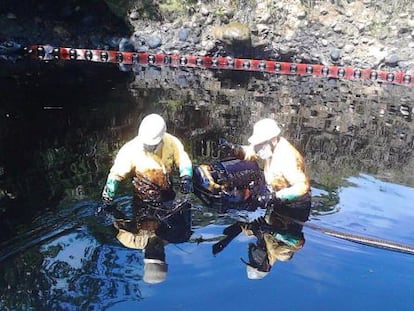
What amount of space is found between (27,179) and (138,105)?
6.81 metres

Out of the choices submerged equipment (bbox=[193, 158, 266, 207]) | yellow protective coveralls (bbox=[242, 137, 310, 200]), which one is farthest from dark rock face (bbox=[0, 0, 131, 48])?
yellow protective coveralls (bbox=[242, 137, 310, 200])

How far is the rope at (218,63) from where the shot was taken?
2386cm

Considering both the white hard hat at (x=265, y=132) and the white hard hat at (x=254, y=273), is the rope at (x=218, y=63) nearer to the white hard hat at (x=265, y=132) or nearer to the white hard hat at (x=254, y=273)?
the white hard hat at (x=265, y=132)

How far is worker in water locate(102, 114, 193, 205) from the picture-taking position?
7746 millimetres

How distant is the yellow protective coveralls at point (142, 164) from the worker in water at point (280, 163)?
122cm

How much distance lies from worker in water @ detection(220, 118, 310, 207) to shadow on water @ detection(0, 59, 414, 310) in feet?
2.79

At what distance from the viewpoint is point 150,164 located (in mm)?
8008

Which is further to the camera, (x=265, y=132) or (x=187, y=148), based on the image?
(x=187, y=148)

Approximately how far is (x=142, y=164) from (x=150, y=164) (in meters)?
0.12

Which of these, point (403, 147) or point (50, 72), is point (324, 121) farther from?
point (50, 72)

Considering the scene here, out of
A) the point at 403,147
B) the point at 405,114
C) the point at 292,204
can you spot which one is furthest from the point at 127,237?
the point at 405,114

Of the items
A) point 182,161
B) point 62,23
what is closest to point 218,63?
point 62,23

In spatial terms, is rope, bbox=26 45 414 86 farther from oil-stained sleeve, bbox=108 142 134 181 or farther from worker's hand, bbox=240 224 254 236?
oil-stained sleeve, bbox=108 142 134 181

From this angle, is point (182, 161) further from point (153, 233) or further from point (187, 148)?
→ point (187, 148)
